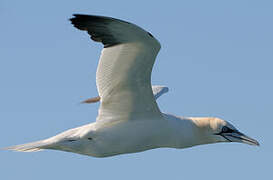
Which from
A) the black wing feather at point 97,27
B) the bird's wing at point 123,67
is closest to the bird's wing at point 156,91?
the bird's wing at point 123,67

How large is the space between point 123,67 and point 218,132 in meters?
2.68

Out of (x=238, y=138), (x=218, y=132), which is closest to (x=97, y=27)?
(x=218, y=132)

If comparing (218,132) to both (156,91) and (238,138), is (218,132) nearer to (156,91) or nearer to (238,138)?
(238,138)

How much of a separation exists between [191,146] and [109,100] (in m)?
1.80

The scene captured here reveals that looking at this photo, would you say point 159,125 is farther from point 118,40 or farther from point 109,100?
point 118,40

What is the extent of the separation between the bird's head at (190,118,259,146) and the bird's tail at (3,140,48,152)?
2930 millimetres

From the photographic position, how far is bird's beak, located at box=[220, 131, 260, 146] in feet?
45.9

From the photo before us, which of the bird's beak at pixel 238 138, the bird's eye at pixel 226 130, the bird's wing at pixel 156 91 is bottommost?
the bird's beak at pixel 238 138

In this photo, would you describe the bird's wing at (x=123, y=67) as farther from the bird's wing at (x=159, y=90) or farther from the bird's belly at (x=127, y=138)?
the bird's wing at (x=159, y=90)

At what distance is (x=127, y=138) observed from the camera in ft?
42.5

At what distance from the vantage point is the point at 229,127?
14.1 metres

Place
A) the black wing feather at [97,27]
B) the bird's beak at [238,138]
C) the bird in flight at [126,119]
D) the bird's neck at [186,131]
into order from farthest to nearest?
the bird's beak at [238,138], the bird's neck at [186,131], the bird in flight at [126,119], the black wing feather at [97,27]

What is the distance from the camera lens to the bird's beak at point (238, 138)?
1400 centimetres

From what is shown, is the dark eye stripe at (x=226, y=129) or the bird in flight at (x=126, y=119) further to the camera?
the dark eye stripe at (x=226, y=129)
